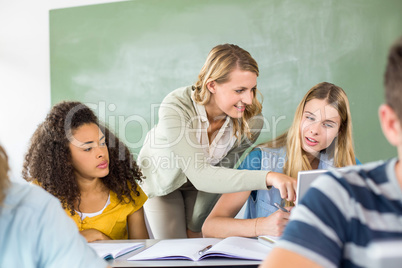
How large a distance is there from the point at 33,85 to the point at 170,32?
4.14 ft

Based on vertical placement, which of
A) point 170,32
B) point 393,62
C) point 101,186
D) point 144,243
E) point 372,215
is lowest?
point 144,243

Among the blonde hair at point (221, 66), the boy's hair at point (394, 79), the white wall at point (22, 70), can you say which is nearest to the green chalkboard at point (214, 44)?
the white wall at point (22, 70)

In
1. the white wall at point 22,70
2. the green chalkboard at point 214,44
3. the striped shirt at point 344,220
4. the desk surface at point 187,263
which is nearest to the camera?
the striped shirt at point 344,220

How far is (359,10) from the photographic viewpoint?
9.25ft

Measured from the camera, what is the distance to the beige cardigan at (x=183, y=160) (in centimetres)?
148

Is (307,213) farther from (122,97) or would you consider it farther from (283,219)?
(122,97)

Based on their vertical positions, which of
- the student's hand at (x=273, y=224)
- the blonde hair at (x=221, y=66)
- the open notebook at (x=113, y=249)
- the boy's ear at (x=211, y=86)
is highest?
the blonde hair at (x=221, y=66)

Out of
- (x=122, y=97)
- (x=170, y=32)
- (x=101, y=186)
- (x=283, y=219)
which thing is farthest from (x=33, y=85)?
(x=283, y=219)

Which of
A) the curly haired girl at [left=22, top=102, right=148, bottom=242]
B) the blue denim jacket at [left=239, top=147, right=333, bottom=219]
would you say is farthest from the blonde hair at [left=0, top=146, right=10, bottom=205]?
the blue denim jacket at [left=239, top=147, right=333, bottom=219]

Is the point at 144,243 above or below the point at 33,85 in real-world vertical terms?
below

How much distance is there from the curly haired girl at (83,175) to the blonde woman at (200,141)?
0.28 m

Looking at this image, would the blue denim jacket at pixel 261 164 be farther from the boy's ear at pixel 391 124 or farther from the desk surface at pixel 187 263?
the boy's ear at pixel 391 124

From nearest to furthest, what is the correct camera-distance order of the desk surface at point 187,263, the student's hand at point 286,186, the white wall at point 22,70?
1. the desk surface at point 187,263
2. the student's hand at point 286,186
3. the white wall at point 22,70

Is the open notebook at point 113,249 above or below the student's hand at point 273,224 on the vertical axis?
below
